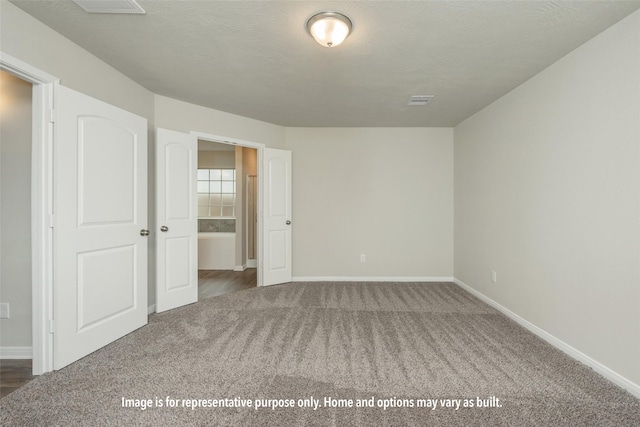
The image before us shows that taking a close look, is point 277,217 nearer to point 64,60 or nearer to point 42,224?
point 42,224

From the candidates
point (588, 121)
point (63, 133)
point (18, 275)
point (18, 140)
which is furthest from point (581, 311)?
point (18, 140)

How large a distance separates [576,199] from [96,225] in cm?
397

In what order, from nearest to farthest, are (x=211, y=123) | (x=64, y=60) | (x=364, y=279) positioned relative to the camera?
1. (x=64, y=60)
2. (x=211, y=123)
3. (x=364, y=279)

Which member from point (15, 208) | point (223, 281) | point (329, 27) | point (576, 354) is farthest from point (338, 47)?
point (223, 281)

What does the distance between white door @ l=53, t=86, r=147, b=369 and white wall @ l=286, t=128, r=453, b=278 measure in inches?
91.7

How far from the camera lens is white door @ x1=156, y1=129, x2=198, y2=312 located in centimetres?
309

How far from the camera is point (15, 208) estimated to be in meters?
2.20

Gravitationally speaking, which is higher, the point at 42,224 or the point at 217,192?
the point at 217,192

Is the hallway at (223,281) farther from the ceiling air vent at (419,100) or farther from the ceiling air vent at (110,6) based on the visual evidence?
the ceiling air vent at (419,100)

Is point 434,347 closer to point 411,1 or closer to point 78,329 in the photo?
point 411,1

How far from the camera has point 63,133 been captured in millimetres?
2055

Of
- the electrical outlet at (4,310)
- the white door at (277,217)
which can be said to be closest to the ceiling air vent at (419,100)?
the white door at (277,217)

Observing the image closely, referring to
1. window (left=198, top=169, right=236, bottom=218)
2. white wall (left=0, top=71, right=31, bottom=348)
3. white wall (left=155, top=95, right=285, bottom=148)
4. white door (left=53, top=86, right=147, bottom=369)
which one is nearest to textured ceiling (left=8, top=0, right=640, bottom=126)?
white wall (left=155, top=95, right=285, bottom=148)

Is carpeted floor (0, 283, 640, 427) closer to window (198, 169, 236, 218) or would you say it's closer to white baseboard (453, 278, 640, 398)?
white baseboard (453, 278, 640, 398)
